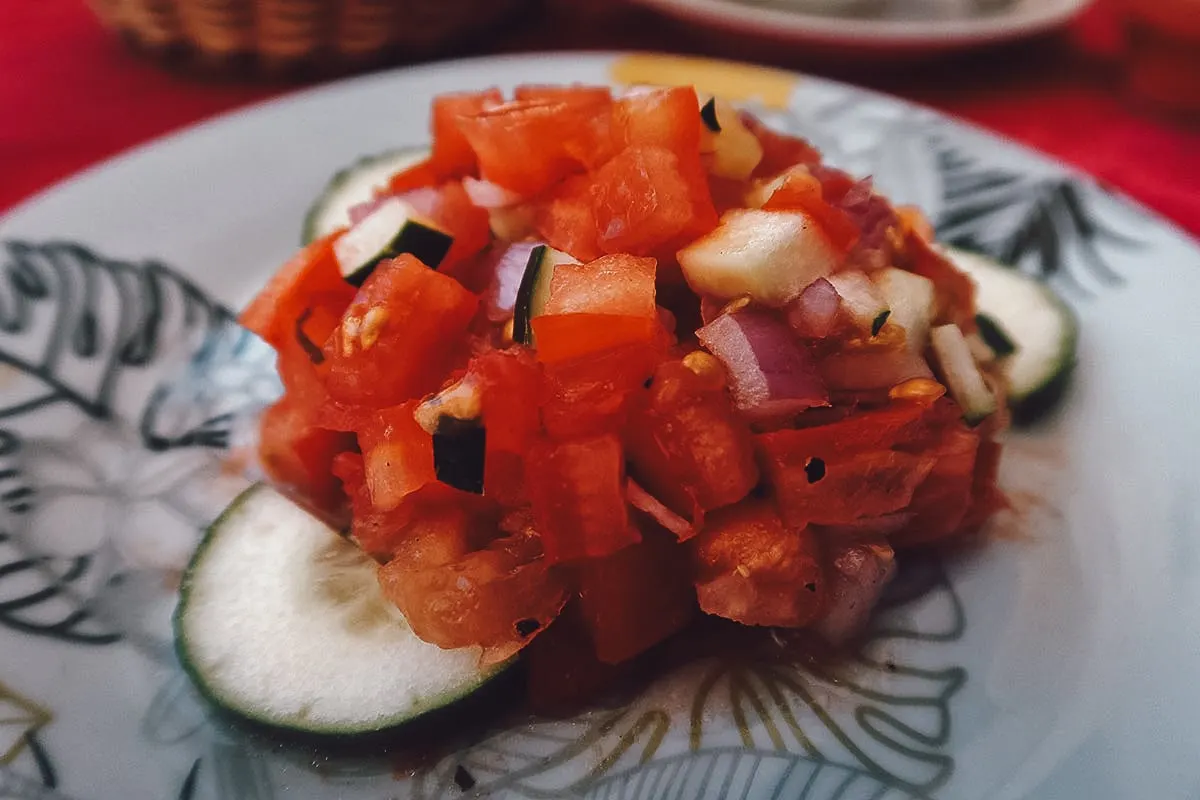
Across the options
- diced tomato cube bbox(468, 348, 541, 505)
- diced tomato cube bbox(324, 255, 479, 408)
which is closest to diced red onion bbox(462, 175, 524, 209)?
diced tomato cube bbox(324, 255, 479, 408)

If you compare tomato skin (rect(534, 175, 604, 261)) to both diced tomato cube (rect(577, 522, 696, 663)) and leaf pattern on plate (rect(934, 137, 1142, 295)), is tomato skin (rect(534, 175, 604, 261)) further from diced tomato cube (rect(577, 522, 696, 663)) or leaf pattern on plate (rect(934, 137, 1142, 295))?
leaf pattern on plate (rect(934, 137, 1142, 295))

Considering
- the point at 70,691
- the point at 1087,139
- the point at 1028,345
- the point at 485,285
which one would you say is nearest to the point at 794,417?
the point at 485,285

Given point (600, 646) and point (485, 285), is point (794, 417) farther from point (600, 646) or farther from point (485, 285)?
point (485, 285)

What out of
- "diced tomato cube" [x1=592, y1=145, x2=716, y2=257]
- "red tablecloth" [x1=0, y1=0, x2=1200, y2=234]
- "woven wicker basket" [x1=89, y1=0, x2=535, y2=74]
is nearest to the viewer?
"diced tomato cube" [x1=592, y1=145, x2=716, y2=257]

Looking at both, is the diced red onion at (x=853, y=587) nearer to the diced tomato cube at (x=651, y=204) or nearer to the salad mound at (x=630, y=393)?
the salad mound at (x=630, y=393)

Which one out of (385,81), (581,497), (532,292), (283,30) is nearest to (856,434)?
(581,497)
